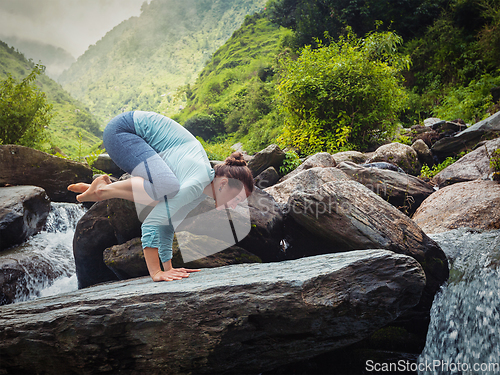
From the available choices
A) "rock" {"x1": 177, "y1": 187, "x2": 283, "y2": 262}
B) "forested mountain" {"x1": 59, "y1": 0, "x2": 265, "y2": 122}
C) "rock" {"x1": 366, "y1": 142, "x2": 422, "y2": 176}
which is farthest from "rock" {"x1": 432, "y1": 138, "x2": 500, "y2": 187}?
"forested mountain" {"x1": 59, "y1": 0, "x2": 265, "y2": 122}

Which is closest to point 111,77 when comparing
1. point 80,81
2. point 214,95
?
point 80,81

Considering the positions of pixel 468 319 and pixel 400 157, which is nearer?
pixel 468 319

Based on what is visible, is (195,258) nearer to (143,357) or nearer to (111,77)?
(143,357)

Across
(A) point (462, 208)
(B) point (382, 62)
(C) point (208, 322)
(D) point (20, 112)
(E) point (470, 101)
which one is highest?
(B) point (382, 62)

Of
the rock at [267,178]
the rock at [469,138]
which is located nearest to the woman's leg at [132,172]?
the rock at [267,178]

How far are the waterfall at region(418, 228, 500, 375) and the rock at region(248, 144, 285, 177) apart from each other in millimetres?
4450

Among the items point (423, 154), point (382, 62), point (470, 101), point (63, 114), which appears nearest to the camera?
point (423, 154)

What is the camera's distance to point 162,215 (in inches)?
90.4

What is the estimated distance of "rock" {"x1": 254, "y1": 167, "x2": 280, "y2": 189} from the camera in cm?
652

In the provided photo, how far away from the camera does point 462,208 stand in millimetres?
4004

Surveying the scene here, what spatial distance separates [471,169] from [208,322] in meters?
5.85

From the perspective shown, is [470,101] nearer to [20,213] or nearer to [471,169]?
[471,169]

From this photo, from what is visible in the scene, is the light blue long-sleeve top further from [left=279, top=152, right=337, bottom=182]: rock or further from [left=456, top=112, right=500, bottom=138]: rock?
[left=456, top=112, right=500, bottom=138]: rock

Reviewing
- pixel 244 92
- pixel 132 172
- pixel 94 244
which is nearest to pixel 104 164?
pixel 94 244
